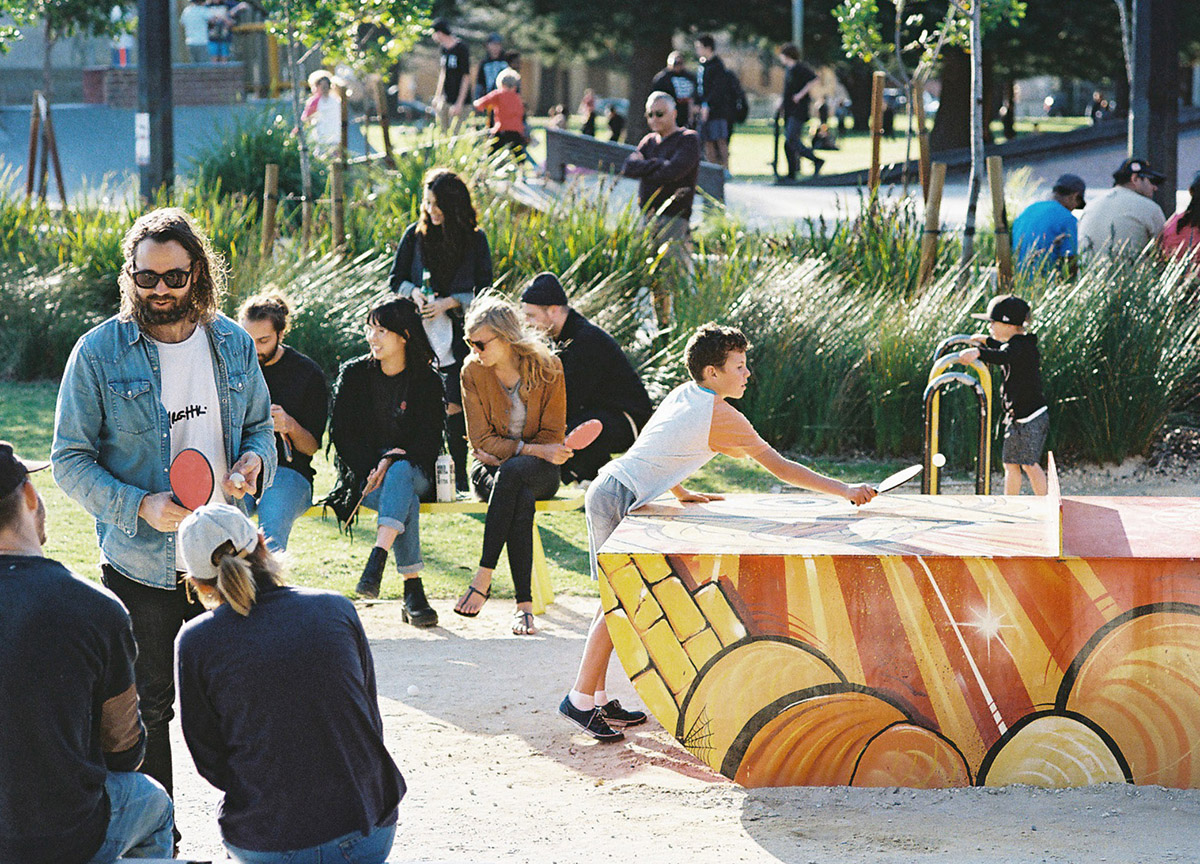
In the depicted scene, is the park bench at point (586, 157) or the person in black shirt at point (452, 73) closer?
the park bench at point (586, 157)

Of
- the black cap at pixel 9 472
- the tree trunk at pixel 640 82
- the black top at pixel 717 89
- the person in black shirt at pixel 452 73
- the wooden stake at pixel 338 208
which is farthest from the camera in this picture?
the tree trunk at pixel 640 82

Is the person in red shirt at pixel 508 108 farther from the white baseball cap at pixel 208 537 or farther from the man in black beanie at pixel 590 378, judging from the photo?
the white baseball cap at pixel 208 537

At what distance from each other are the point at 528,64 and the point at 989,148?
40.8 m

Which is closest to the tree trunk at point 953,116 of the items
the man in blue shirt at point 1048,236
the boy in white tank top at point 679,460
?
the man in blue shirt at point 1048,236

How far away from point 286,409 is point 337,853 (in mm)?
3508

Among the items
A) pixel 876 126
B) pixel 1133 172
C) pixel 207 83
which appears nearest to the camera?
pixel 1133 172

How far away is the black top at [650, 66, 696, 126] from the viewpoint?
17.9m

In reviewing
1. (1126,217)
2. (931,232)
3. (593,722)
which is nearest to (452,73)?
(931,232)

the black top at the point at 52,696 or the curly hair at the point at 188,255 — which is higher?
the curly hair at the point at 188,255

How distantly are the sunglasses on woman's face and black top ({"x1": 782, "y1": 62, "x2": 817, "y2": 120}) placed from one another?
1744 centimetres

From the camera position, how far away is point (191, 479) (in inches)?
152

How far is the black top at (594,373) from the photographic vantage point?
6.94 metres

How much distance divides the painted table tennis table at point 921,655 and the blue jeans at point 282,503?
6.63ft

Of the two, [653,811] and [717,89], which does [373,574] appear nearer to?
[653,811]
